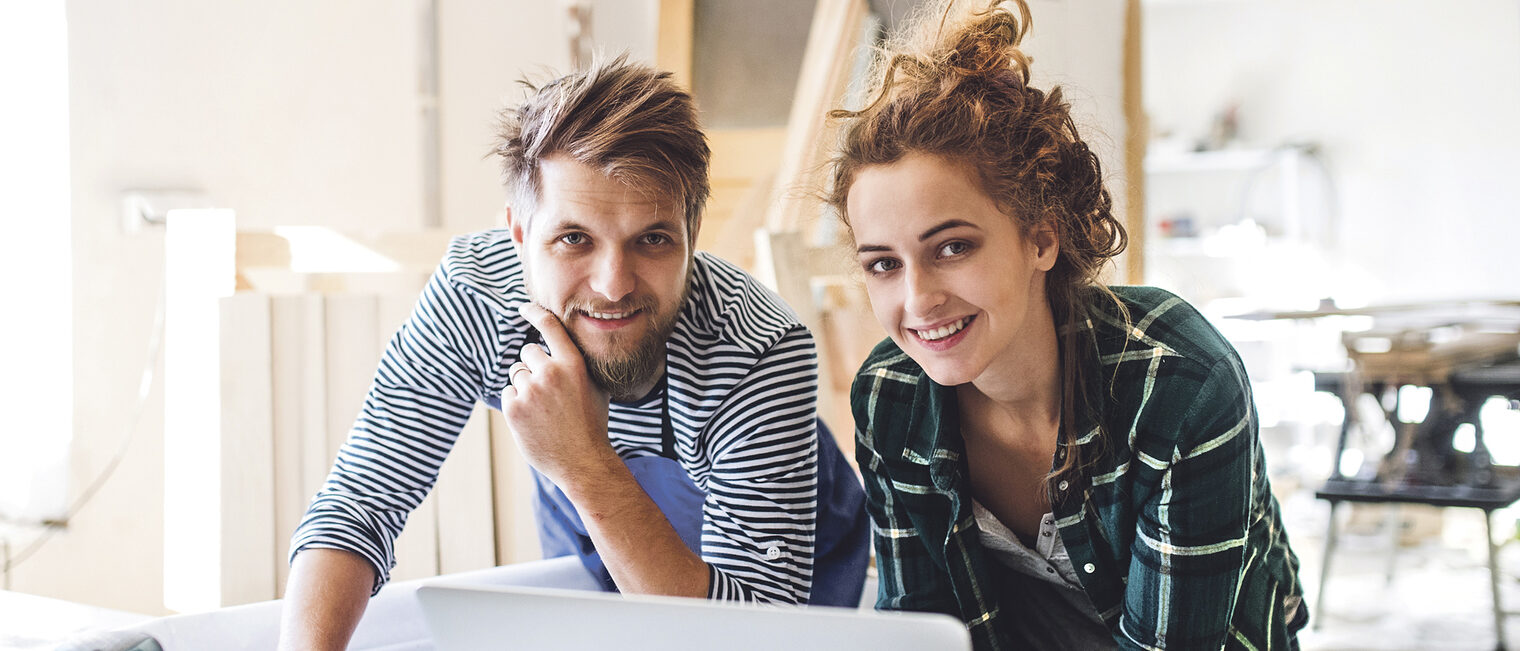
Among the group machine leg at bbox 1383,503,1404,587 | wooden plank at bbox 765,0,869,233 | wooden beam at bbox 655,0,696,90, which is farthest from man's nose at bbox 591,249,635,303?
machine leg at bbox 1383,503,1404,587

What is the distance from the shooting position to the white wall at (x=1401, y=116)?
484 cm

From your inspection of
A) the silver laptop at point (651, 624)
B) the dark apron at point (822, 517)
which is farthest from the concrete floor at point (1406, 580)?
the silver laptop at point (651, 624)

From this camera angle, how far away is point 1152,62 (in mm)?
5859

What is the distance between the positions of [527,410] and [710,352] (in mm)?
220

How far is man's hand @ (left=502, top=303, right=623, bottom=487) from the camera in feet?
3.68

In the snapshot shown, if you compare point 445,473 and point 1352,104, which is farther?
point 1352,104

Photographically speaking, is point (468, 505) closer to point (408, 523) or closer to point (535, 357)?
point (408, 523)

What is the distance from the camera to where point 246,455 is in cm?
169

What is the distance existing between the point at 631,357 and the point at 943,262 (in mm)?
378

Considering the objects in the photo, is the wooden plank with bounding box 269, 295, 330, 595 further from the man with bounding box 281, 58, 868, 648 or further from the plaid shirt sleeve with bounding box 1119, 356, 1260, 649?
the plaid shirt sleeve with bounding box 1119, 356, 1260, 649

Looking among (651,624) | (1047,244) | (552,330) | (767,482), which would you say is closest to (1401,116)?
(1047,244)

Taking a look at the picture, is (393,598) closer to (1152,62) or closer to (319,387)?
(319,387)

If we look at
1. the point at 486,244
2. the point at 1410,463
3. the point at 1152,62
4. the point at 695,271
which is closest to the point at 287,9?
the point at 486,244

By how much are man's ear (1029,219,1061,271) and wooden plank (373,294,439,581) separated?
119cm
